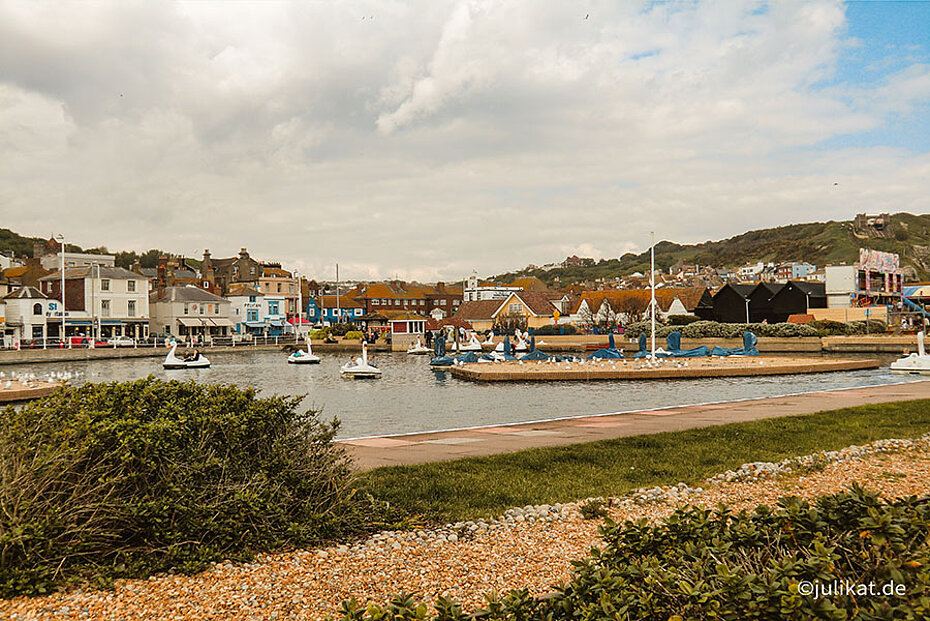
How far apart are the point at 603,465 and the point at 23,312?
253 ft

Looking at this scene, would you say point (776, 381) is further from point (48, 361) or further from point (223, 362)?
point (48, 361)

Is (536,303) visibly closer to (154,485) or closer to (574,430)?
(574,430)

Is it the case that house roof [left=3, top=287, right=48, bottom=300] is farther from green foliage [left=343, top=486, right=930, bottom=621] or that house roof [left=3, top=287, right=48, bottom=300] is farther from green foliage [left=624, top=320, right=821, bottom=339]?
green foliage [left=343, top=486, right=930, bottom=621]

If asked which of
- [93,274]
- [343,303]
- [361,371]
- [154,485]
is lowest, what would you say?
[361,371]

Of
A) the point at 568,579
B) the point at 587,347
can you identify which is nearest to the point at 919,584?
the point at 568,579

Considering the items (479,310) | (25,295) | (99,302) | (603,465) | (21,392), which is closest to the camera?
(603,465)

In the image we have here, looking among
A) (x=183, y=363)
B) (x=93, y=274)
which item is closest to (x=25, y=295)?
(x=93, y=274)

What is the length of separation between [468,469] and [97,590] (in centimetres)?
490

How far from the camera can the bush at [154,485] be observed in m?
5.14

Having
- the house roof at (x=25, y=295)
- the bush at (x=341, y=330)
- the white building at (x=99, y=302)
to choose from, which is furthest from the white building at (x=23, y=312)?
the bush at (x=341, y=330)

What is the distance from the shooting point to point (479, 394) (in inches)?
1142

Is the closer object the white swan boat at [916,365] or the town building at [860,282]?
the white swan boat at [916,365]

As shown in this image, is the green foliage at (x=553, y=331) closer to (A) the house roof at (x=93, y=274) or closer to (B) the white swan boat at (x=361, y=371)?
(B) the white swan boat at (x=361, y=371)

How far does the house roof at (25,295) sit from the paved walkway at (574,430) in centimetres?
7258
